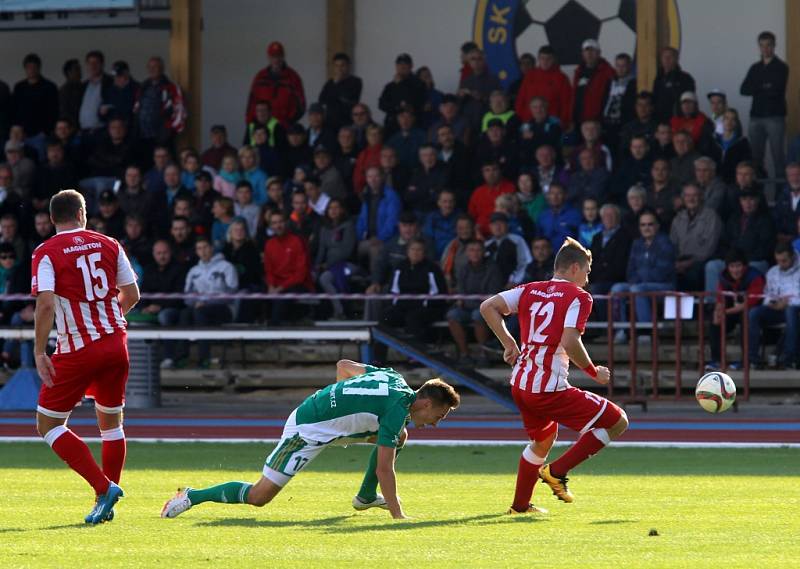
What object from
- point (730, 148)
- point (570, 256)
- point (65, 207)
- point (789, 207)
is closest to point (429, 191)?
point (730, 148)

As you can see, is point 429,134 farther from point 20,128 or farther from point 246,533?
point 246,533

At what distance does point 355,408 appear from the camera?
8.16 meters

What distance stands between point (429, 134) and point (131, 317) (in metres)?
4.09

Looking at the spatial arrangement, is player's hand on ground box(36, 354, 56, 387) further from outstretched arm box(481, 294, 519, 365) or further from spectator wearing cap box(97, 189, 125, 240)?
spectator wearing cap box(97, 189, 125, 240)

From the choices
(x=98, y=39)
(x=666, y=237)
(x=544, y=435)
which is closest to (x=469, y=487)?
(x=544, y=435)

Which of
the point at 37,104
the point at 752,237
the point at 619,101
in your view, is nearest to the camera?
the point at 752,237

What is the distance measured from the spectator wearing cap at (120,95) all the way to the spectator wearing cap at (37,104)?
2.51 ft

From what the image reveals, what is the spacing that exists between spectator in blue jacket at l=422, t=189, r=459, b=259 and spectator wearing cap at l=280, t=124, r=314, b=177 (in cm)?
206

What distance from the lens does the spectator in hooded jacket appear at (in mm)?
16188

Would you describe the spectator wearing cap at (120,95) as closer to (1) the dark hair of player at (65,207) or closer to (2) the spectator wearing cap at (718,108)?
(2) the spectator wearing cap at (718,108)

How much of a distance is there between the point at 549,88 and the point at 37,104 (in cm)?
667

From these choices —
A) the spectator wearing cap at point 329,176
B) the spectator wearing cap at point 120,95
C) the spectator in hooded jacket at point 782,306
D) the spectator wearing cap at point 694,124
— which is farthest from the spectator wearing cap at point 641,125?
the spectator wearing cap at point 120,95

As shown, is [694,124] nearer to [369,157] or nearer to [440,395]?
[369,157]

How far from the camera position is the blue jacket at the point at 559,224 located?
17.3m
